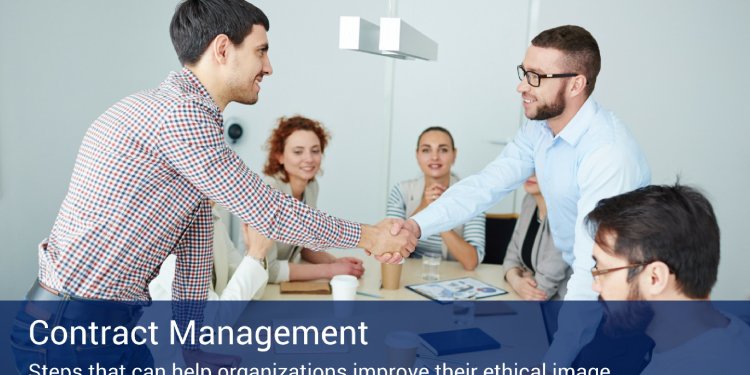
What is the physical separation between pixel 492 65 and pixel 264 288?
107 inches

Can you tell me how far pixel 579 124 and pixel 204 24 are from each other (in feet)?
3.85

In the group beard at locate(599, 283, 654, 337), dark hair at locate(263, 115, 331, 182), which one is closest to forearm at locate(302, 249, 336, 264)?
dark hair at locate(263, 115, 331, 182)

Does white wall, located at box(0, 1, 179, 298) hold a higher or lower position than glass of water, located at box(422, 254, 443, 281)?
higher

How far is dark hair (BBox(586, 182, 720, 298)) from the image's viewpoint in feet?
4.20

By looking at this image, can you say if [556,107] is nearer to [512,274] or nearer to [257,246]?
[512,274]

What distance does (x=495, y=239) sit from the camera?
337 cm

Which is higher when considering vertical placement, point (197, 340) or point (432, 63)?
point (432, 63)

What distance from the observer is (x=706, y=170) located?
4.23 metres

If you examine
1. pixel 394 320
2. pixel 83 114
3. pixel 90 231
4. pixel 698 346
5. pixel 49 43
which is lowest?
pixel 394 320

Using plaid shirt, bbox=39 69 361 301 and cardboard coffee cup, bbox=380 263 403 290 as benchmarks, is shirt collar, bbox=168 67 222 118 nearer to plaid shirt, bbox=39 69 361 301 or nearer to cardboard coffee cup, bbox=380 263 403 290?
plaid shirt, bbox=39 69 361 301

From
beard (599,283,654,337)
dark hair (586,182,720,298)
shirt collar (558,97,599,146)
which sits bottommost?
beard (599,283,654,337)

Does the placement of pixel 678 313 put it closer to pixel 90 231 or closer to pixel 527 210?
pixel 90 231

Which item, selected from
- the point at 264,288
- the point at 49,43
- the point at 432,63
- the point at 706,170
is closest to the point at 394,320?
the point at 264,288

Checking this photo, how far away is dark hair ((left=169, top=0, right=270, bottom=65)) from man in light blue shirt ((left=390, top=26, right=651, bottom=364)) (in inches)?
39.0
